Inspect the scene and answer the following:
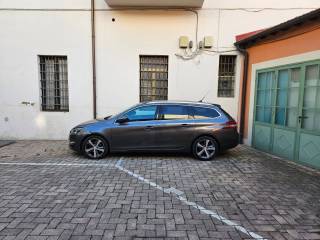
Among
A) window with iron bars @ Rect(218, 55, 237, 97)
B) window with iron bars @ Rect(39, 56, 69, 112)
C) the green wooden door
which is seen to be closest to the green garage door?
the green wooden door

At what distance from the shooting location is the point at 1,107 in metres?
8.89

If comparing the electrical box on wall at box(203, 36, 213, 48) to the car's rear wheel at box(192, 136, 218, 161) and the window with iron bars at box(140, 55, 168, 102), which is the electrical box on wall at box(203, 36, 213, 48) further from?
the car's rear wheel at box(192, 136, 218, 161)

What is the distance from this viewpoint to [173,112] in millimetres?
6543

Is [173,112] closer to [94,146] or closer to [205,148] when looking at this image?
[205,148]

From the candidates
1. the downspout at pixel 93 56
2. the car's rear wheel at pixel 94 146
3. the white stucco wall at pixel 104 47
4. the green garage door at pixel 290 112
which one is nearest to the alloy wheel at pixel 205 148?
the green garage door at pixel 290 112

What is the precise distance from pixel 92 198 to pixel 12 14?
8069 millimetres

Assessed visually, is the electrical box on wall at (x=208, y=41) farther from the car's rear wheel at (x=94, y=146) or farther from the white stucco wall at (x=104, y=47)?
the car's rear wheel at (x=94, y=146)

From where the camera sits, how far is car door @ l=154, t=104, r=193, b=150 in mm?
6410

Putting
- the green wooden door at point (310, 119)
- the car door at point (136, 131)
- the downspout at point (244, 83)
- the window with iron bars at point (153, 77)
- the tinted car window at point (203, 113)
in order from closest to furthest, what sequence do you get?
1. the green wooden door at point (310, 119)
2. the car door at point (136, 131)
3. the tinted car window at point (203, 113)
4. the downspout at point (244, 83)
5. the window with iron bars at point (153, 77)

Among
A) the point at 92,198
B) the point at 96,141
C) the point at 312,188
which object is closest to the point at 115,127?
the point at 96,141

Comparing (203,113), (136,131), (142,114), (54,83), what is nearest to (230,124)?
(203,113)

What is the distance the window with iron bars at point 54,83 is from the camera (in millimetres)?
8989

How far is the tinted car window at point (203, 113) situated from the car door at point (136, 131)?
108 cm

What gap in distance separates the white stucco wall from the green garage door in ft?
5.04
